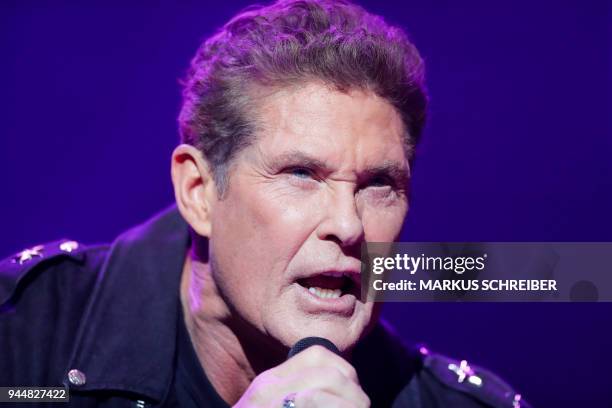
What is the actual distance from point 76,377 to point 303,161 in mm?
838

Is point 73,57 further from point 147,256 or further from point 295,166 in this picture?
point 295,166

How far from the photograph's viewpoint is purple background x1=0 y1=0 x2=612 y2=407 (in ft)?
8.67

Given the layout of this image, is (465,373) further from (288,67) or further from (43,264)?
(43,264)

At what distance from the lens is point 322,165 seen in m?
1.93

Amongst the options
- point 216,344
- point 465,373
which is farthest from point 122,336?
point 465,373

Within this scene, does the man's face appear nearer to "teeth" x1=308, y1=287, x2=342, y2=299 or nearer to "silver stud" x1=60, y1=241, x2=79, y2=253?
"teeth" x1=308, y1=287, x2=342, y2=299

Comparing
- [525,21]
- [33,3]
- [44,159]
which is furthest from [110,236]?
[525,21]

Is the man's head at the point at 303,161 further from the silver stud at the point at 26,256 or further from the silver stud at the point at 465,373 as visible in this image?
the silver stud at the point at 465,373

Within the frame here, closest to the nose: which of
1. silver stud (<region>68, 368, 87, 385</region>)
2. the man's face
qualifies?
the man's face

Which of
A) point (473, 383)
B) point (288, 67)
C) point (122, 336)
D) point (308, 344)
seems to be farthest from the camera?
point (473, 383)

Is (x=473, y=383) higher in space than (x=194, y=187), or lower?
lower

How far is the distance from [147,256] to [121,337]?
0.87 ft

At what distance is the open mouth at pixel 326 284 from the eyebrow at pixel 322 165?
9.8 inches

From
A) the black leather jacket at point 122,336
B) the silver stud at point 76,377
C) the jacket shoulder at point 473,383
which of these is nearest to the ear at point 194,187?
the black leather jacket at point 122,336
